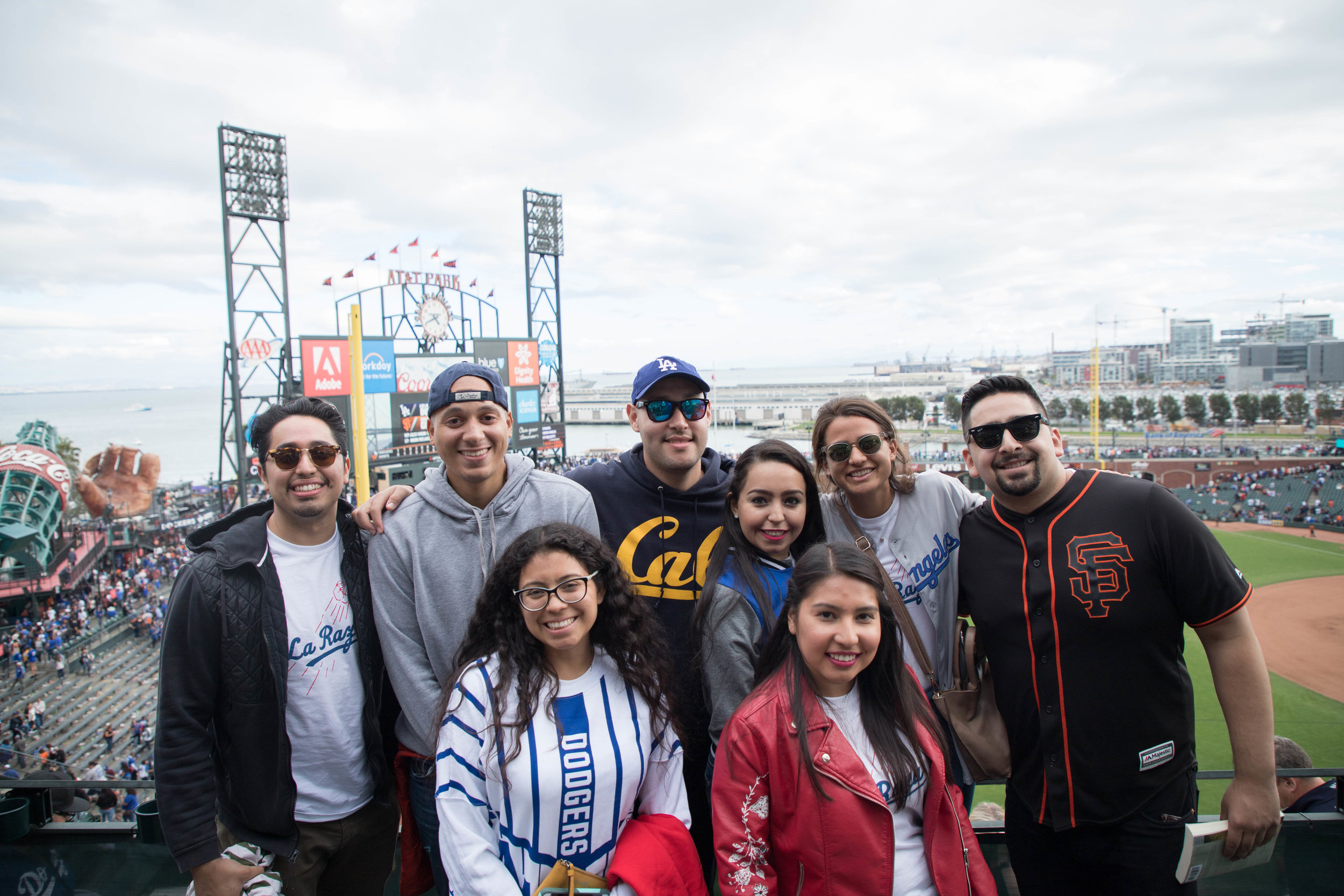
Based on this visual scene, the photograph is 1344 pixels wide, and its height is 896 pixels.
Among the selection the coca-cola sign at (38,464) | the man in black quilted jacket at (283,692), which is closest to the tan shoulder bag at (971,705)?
the man in black quilted jacket at (283,692)

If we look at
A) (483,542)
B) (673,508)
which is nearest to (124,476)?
(483,542)

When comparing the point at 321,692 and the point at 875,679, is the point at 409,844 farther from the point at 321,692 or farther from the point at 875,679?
the point at 875,679

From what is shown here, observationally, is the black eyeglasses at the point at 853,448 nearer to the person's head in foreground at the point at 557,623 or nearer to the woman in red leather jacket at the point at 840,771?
the woman in red leather jacket at the point at 840,771

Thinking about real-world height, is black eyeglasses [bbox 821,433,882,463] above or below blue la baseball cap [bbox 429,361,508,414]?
below

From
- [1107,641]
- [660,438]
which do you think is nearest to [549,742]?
[660,438]

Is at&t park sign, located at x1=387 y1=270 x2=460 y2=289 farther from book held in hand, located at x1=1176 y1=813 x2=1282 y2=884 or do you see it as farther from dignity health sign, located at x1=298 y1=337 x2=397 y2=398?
book held in hand, located at x1=1176 y1=813 x2=1282 y2=884

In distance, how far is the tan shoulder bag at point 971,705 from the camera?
2613 mm

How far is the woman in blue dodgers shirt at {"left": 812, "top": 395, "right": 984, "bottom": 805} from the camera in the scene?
287cm

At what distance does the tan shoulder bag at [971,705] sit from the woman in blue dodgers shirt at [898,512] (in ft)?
0.26

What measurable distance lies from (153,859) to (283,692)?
4.62 feet

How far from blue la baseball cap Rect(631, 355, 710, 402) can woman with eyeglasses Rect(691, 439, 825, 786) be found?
446mm

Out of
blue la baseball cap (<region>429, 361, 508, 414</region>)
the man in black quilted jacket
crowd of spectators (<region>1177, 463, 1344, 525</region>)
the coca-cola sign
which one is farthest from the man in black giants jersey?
crowd of spectators (<region>1177, 463, 1344, 525</region>)

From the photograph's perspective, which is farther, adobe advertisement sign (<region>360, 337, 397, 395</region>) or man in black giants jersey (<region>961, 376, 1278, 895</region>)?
adobe advertisement sign (<region>360, 337, 397, 395</region>)

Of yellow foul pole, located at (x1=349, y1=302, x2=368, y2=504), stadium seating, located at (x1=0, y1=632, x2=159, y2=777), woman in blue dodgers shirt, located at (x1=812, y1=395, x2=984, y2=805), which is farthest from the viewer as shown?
yellow foul pole, located at (x1=349, y1=302, x2=368, y2=504)
